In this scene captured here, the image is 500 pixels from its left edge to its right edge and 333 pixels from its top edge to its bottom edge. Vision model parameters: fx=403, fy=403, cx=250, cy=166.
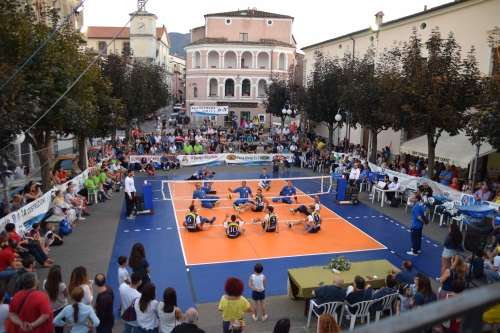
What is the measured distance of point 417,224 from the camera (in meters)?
12.4

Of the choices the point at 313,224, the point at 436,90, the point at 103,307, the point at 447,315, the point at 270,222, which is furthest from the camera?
the point at 436,90

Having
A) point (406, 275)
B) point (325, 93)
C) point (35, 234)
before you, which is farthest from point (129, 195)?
point (325, 93)

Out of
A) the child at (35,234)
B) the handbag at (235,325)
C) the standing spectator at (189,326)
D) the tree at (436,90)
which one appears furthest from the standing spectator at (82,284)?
the tree at (436,90)

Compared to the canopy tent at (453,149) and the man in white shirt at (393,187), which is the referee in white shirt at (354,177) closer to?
the man in white shirt at (393,187)

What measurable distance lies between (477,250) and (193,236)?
8784 millimetres

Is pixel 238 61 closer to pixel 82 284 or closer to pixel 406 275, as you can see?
pixel 406 275

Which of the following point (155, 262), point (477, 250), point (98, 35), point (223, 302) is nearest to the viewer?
point (223, 302)

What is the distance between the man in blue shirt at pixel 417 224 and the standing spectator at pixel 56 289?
9.76 m

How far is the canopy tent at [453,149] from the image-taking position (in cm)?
1830

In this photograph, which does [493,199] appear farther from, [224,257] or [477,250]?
[224,257]

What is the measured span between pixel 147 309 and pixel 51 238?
7.38 meters

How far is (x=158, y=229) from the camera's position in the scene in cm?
1501

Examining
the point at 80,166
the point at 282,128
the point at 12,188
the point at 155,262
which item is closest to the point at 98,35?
the point at 282,128

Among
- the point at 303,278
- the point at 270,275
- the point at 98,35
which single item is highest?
the point at 98,35
